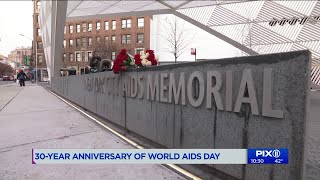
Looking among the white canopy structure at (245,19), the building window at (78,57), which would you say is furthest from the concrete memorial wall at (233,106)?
the building window at (78,57)

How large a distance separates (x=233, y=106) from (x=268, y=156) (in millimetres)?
767

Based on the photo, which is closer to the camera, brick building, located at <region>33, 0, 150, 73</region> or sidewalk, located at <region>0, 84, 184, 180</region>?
sidewalk, located at <region>0, 84, 184, 180</region>

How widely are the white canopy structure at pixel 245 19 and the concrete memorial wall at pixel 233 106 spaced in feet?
71.1

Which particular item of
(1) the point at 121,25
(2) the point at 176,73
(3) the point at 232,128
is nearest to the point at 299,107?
(3) the point at 232,128

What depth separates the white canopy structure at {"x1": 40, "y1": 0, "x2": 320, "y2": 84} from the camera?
88.2 feet

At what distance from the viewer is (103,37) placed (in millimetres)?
73312

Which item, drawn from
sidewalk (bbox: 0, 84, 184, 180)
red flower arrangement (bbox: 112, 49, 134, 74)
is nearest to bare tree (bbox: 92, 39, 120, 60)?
sidewalk (bbox: 0, 84, 184, 180)

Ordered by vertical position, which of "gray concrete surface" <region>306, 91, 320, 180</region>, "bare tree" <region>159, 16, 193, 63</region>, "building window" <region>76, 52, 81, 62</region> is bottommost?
"gray concrete surface" <region>306, 91, 320, 180</region>

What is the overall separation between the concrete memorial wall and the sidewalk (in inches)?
31.3

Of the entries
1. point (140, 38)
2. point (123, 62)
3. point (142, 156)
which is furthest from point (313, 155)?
point (140, 38)

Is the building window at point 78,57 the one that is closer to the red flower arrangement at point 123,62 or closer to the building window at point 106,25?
the building window at point 106,25

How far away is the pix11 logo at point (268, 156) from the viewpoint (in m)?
3.46

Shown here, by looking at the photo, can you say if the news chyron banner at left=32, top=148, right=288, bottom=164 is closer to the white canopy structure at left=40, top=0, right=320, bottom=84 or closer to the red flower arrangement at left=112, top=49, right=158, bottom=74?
the red flower arrangement at left=112, top=49, right=158, bottom=74

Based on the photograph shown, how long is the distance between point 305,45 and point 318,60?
1683 mm
